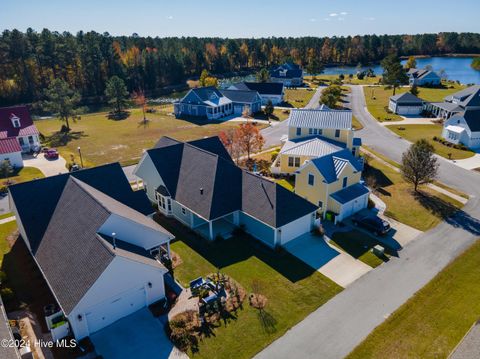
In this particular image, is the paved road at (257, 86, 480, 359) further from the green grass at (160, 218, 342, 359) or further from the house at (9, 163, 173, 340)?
the house at (9, 163, 173, 340)

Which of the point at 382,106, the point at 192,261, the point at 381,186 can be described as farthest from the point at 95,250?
the point at 382,106

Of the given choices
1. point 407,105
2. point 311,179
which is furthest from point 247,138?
point 407,105

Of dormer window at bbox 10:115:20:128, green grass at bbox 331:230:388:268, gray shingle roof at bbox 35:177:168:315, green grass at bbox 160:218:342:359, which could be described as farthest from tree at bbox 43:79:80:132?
green grass at bbox 331:230:388:268

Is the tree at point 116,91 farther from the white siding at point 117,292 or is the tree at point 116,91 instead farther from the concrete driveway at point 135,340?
the concrete driveway at point 135,340

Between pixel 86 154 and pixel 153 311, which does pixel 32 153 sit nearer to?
Result: pixel 86 154

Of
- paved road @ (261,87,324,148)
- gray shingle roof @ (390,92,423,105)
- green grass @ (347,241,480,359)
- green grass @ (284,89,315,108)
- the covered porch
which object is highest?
gray shingle roof @ (390,92,423,105)
